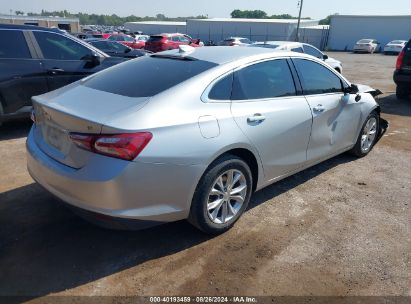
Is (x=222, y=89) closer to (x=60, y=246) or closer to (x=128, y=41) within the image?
(x=60, y=246)

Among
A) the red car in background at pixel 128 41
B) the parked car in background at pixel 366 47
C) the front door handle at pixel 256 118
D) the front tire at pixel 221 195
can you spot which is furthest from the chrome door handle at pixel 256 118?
the parked car in background at pixel 366 47

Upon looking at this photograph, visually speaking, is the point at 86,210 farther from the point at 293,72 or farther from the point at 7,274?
the point at 293,72

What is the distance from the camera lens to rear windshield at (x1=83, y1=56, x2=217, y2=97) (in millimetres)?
3008

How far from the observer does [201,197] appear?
9.54 ft

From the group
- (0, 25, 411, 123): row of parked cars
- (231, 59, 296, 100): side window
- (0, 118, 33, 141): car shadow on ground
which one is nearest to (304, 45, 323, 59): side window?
(0, 25, 411, 123): row of parked cars

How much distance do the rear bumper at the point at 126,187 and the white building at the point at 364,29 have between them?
49538mm

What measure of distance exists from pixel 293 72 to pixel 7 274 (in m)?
3.21

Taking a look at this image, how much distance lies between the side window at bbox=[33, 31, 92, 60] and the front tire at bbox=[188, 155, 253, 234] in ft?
14.4

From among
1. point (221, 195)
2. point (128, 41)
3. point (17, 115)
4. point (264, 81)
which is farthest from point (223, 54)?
point (128, 41)

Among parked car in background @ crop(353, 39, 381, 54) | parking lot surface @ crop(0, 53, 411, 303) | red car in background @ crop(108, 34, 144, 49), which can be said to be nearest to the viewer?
parking lot surface @ crop(0, 53, 411, 303)

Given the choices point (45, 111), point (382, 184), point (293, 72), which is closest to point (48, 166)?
point (45, 111)

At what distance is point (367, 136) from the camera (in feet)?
17.3

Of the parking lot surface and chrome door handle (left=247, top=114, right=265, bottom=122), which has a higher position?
chrome door handle (left=247, top=114, right=265, bottom=122)

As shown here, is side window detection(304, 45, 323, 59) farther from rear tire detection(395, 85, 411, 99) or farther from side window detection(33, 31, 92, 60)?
side window detection(33, 31, 92, 60)
